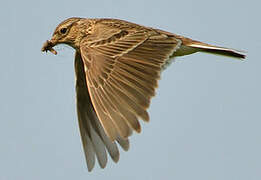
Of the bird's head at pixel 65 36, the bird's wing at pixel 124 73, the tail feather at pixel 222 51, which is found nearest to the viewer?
the bird's wing at pixel 124 73

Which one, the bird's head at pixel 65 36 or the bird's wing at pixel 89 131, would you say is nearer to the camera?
the bird's wing at pixel 89 131

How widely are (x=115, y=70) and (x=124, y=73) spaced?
0.44 feet

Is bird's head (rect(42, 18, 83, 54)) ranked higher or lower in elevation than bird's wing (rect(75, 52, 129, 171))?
higher

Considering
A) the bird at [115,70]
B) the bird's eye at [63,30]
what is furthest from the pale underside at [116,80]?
the bird's eye at [63,30]

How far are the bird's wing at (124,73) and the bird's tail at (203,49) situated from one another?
0.32 metres

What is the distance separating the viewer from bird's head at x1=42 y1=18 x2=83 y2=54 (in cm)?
806

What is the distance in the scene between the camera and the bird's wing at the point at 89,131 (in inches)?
295

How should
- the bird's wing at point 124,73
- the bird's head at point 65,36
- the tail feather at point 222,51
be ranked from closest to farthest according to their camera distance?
the bird's wing at point 124,73
the tail feather at point 222,51
the bird's head at point 65,36

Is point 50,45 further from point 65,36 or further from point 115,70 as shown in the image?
point 115,70

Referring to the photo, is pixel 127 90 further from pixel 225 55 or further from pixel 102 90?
pixel 225 55

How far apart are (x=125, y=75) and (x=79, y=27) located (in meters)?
2.13

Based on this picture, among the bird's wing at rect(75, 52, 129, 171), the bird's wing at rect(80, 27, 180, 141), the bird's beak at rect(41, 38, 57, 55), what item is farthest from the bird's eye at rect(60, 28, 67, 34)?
the bird's wing at rect(80, 27, 180, 141)

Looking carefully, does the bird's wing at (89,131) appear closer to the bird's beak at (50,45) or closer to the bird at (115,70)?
the bird at (115,70)

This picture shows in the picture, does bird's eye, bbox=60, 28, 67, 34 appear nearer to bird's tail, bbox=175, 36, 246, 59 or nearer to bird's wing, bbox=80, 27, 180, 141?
bird's wing, bbox=80, 27, 180, 141
